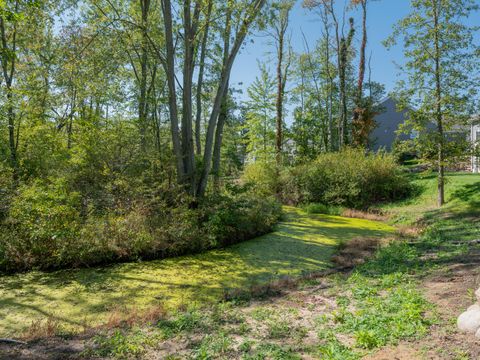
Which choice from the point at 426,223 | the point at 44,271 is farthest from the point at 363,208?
the point at 44,271

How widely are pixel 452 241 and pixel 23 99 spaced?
34.7 ft

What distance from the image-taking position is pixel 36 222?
6.12m

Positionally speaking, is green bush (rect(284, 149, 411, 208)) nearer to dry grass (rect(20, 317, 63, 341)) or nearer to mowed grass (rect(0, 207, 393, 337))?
mowed grass (rect(0, 207, 393, 337))

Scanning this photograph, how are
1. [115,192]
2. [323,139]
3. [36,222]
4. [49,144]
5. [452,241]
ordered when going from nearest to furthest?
[36,222]
[452,241]
[115,192]
[49,144]
[323,139]

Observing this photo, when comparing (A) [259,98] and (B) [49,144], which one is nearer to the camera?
(B) [49,144]

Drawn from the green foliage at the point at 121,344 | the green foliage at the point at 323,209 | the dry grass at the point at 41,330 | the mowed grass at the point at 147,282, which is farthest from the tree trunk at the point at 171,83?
the green foliage at the point at 323,209

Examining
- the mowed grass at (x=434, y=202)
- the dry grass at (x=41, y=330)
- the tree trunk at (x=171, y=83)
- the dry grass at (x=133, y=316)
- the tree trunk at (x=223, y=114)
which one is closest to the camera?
the dry grass at (x=41, y=330)

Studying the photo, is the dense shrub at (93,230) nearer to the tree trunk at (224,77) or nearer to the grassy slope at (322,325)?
the tree trunk at (224,77)

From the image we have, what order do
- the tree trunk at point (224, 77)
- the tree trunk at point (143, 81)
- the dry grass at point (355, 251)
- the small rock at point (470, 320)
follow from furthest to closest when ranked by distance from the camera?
the tree trunk at point (143, 81) < the tree trunk at point (224, 77) < the dry grass at point (355, 251) < the small rock at point (470, 320)

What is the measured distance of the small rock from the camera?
9.66 feet

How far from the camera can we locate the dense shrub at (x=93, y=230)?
595 cm

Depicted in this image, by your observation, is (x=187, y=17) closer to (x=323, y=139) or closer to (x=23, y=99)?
(x=23, y=99)

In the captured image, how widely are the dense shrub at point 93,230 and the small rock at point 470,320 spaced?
196 inches

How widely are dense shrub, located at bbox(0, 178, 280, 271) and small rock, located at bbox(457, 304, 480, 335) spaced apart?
4979mm
